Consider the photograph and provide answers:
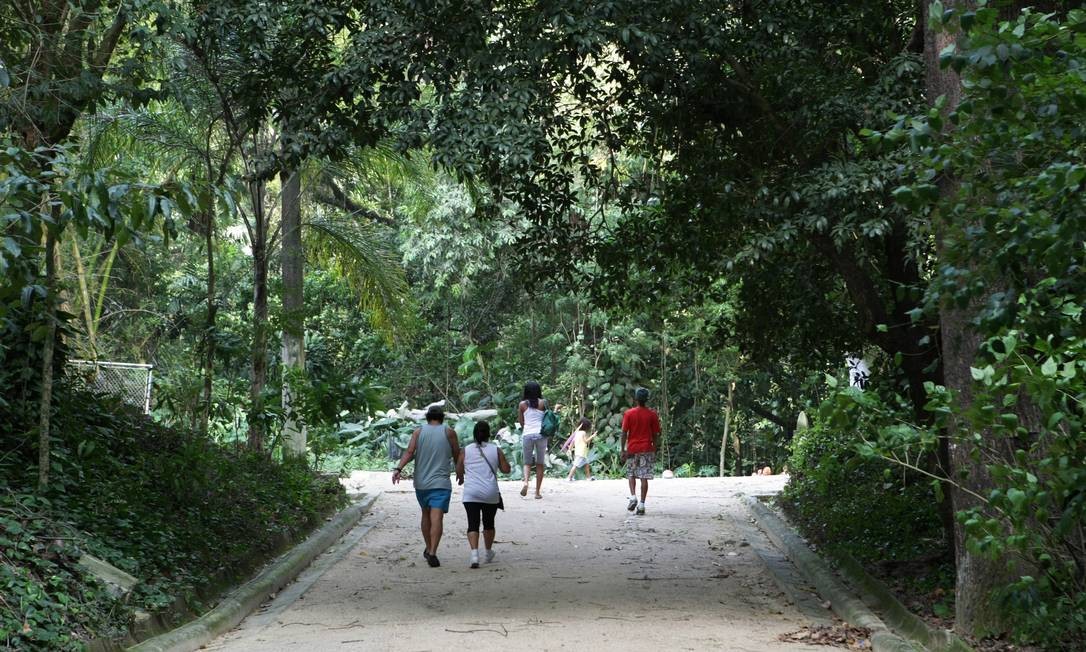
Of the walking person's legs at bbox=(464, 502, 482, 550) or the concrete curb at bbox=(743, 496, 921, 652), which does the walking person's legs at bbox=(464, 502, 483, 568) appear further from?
the concrete curb at bbox=(743, 496, 921, 652)

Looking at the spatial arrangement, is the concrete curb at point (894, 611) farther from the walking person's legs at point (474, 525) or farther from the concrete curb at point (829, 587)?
the walking person's legs at point (474, 525)

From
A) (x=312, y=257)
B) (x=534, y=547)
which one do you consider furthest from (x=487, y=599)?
(x=312, y=257)

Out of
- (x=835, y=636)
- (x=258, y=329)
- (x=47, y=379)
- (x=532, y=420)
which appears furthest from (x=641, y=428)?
(x=47, y=379)

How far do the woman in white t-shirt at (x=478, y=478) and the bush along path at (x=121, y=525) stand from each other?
2.20 m

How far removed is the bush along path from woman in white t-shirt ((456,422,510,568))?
7.20 ft

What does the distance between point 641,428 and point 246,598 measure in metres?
8.37

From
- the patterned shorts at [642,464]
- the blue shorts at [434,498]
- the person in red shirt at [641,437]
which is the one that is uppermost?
the person in red shirt at [641,437]

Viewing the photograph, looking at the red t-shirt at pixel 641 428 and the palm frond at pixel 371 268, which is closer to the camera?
the red t-shirt at pixel 641 428

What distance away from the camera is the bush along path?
7.89 meters

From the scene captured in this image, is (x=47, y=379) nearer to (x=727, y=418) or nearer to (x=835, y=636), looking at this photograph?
(x=835, y=636)

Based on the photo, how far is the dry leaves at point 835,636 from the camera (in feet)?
30.5

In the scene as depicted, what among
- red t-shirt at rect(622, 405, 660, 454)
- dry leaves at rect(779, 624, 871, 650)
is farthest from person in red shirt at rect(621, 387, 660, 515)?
dry leaves at rect(779, 624, 871, 650)

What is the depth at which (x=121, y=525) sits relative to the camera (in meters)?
10.2

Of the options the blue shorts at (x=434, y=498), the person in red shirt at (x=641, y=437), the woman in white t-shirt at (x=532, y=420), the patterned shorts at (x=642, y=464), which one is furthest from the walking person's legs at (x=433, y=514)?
the woman in white t-shirt at (x=532, y=420)
